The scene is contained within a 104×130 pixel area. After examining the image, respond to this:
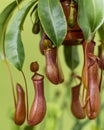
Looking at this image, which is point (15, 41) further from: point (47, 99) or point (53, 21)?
point (47, 99)

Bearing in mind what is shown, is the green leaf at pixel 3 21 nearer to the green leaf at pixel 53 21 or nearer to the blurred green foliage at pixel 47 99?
the green leaf at pixel 53 21

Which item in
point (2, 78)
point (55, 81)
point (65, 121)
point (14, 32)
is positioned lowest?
point (65, 121)

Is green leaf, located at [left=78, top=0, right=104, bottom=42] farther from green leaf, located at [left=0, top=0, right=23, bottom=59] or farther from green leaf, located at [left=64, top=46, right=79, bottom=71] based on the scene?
green leaf, located at [left=64, top=46, right=79, bottom=71]

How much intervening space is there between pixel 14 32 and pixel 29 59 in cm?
42

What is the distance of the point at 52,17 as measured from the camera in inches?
28.4

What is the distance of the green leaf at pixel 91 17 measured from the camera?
26.7 inches

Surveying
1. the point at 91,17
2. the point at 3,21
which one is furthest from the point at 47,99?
the point at 91,17

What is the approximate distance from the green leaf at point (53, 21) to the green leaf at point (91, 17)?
5cm

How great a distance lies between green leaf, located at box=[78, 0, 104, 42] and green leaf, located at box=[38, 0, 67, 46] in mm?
47

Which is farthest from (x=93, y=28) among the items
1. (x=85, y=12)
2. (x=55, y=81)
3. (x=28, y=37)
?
(x=28, y=37)

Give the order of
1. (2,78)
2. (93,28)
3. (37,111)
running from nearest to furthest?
(93,28) → (37,111) → (2,78)

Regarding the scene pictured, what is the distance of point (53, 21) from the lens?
719mm

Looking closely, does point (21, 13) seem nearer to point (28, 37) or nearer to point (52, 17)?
point (52, 17)

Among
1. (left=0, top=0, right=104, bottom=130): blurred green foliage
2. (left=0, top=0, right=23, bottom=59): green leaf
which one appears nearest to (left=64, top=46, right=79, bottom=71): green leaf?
(left=0, top=0, right=104, bottom=130): blurred green foliage
